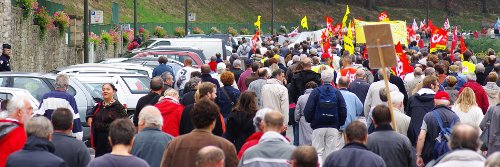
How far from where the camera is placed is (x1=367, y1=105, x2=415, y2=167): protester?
39.5 feet

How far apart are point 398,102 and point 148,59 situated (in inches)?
749

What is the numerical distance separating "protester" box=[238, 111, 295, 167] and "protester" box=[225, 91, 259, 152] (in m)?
3.83

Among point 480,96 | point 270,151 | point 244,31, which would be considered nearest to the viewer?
point 270,151

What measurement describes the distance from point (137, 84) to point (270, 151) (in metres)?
14.2

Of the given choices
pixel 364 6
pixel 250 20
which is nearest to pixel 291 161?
pixel 250 20

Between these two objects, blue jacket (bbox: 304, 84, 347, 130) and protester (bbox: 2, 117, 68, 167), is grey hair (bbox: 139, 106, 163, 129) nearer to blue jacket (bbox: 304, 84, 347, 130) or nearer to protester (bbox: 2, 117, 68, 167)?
protester (bbox: 2, 117, 68, 167)

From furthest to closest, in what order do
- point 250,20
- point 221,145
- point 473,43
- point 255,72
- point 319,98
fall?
1. point 250,20
2. point 473,43
3. point 255,72
4. point 319,98
5. point 221,145

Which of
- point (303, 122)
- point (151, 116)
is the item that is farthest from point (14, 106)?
point (303, 122)

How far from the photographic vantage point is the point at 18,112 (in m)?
11.6

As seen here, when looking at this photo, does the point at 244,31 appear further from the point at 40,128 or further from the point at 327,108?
the point at 40,128

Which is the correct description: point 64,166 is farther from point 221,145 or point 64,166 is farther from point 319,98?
point 319,98

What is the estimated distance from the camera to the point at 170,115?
14.3 metres

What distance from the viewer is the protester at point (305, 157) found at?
30.9ft

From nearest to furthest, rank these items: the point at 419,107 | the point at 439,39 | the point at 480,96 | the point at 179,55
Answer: the point at 419,107, the point at 480,96, the point at 179,55, the point at 439,39
